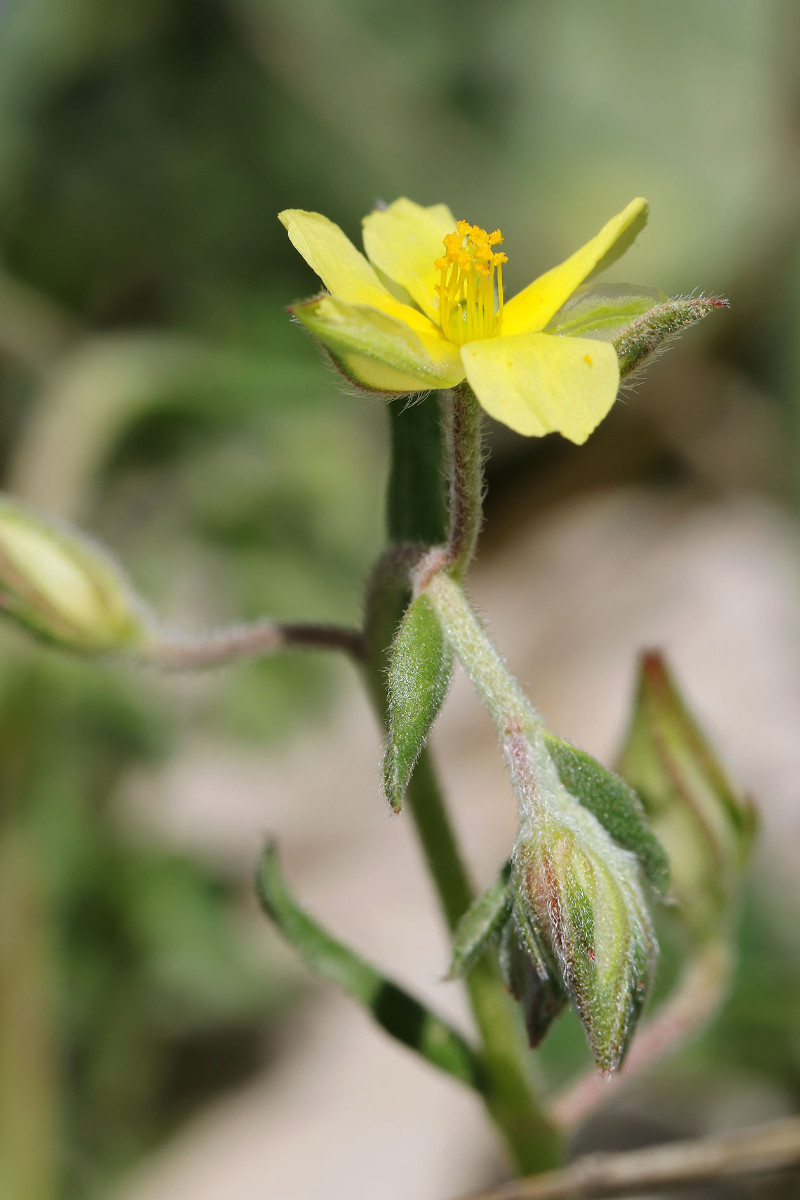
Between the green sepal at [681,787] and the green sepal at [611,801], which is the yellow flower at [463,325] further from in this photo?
the green sepal at [681,787]

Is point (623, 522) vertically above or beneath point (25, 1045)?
above

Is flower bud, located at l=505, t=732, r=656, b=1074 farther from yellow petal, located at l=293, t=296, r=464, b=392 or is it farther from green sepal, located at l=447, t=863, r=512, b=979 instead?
yellow petal, located at l=293, t=296, r=464, b=392

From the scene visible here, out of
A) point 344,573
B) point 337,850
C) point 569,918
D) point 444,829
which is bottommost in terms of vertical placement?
point 569,918

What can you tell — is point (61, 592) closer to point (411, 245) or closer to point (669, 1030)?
point (411, 245)

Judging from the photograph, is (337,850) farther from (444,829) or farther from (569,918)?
(569,918)

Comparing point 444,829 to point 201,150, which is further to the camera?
point 201,150

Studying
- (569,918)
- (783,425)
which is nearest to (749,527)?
(783,425)

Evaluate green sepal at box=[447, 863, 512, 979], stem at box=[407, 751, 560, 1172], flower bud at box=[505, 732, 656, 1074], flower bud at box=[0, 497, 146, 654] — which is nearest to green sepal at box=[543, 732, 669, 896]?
flower bud at box=[505, 732, 656, 1074]
